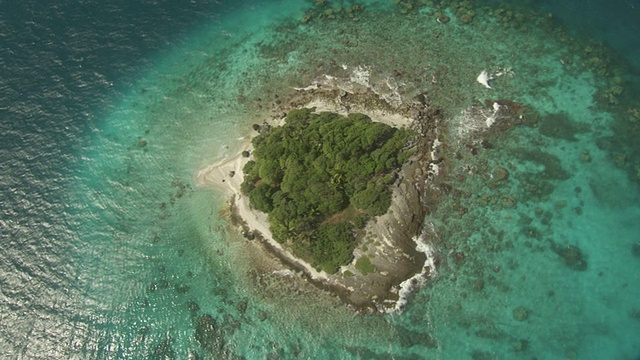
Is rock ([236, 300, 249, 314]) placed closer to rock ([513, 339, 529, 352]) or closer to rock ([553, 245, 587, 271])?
rock ([513, 339, 529, 352])

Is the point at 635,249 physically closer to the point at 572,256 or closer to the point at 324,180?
the point at 572,256

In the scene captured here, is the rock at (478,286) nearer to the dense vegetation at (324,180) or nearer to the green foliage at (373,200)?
the green foliage at (373,200)

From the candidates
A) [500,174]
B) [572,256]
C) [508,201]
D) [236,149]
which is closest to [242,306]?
[236,149]

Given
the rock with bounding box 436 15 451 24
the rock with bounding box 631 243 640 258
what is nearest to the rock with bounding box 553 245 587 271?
the rock with bounding box 631 243 640 258

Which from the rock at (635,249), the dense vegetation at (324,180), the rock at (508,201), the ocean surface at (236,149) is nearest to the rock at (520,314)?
the ocean surface at (236,149)

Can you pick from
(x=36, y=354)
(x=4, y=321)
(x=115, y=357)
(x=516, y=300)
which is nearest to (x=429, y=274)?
(x=516, y=300)

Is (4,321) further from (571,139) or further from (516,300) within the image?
(571,139)
